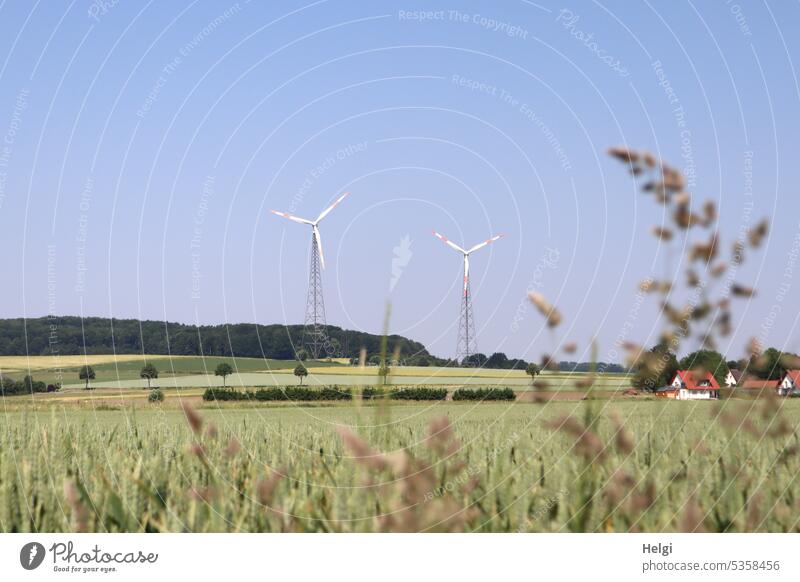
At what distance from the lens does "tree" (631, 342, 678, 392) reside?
3309 mm

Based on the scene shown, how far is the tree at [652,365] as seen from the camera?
10.9 feet

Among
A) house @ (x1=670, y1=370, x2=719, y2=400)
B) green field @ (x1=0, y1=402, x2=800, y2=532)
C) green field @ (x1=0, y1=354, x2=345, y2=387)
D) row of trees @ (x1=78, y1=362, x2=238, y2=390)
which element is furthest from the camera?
row of trees @ (x1=78, y1=362, x2=238, y2=390)

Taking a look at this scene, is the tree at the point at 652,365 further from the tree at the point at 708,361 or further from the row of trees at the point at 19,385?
the row of trees at the point at 19,385

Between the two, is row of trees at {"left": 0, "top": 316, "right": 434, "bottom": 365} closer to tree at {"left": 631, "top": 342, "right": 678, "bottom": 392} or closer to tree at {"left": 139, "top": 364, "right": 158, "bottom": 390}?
tree at {"left": 631, "top": 342, "right": 678, "bottom": 392}

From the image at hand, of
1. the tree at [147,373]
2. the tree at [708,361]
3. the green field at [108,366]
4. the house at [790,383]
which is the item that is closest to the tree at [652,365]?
the tree at [708,361]

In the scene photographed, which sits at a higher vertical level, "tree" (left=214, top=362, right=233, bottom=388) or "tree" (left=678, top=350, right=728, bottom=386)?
"tree" (left=678, top=350, right=728, bottom=386)

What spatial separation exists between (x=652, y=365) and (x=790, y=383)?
73.6 inches

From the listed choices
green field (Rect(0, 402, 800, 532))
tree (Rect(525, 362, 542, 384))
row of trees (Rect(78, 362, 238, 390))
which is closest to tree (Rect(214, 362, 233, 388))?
row of trees (Rect(78, 362, 238, 390))

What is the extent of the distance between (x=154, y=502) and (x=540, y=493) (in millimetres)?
1867

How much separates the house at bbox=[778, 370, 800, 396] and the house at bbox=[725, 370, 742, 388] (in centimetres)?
26

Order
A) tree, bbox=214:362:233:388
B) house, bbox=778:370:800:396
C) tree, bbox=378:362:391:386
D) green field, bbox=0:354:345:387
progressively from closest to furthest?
tree, bbox=378:362:391:386 → house, bbox=778:370:800:396 → green field, bbox=0:354:345:387 → tree, bbox=214:362:233:388

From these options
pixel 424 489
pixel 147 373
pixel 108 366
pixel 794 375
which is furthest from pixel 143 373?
pixel 424 489
